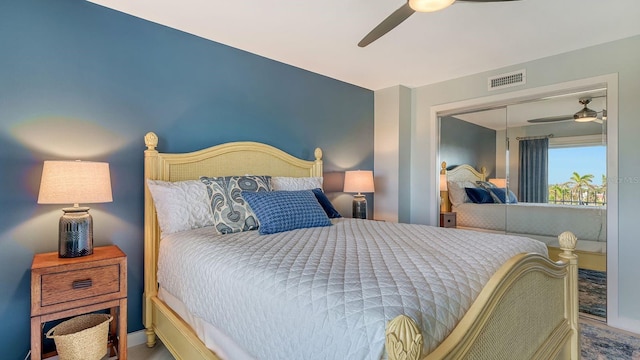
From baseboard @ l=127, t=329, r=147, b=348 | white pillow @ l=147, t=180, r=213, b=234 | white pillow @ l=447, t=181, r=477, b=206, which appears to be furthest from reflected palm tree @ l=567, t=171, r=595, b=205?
baseboard @ l=127, t=329, r=147, b=348

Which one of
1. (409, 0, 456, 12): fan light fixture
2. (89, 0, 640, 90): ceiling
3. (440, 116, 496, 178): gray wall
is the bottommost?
Answer: (440, 116, 496, 178): gray wall

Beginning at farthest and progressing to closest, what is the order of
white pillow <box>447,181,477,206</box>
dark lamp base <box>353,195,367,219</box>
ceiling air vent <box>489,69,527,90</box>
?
1. white pillow <box>447,181,477,206</box>
2. dark lamp base <box>353,195,367,219</box>
3. ceiling air vent <box>489,69,527,90</box>

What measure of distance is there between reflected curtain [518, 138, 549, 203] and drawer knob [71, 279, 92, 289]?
3822 mm

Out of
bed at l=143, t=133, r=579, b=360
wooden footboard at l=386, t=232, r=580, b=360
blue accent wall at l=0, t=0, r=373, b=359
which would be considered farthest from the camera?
blue accent wall at l=0, t=0, r=373, b=359

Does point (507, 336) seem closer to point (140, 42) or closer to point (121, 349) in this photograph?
point (121, 349)

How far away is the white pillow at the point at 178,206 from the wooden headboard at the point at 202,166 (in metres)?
0.15

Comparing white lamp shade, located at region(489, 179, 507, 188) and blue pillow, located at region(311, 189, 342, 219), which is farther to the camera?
white lamp shade, located at region(489, 179, 507, 188)

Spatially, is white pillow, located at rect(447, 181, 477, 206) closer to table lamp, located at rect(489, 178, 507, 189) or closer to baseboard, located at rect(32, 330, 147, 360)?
table lamp, located at rect(489, 178, 507, 189)

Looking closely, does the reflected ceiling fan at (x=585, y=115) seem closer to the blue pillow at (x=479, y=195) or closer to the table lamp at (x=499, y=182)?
the table lamp at (x=499, y=182)

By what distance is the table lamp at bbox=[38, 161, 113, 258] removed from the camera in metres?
1.72

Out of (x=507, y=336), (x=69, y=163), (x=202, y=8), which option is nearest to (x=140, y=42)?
(x=202, y=8)

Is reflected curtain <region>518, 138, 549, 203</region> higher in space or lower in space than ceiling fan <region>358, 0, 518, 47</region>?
lower

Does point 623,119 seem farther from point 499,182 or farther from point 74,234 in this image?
point 74,234

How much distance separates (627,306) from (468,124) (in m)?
2.23
